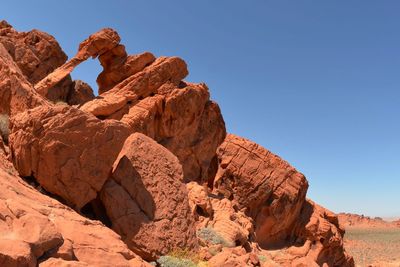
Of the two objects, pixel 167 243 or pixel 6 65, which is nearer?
pixel 167 243

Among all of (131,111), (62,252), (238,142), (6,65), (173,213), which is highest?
(238,142)

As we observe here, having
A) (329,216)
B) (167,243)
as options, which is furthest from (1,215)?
(329,216)

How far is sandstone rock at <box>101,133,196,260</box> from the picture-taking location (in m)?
10.5

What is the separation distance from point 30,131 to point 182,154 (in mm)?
13346

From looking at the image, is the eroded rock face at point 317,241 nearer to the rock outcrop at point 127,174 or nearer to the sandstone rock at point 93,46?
the rock outcrop at point 127,174

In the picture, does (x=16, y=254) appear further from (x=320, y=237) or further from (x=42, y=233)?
(x=320, y=237)

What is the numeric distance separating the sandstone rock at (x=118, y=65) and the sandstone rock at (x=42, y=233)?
45.1ft

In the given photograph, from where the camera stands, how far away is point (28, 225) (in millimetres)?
6148

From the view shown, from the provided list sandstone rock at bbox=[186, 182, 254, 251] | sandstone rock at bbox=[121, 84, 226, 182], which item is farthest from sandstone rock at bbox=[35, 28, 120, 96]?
sandstone rock at bbox=[186, 182, 254, 251]

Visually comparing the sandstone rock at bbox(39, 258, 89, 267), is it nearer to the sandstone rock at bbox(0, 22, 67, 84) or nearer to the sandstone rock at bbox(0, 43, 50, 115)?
the sandstone rock at bbox(0, 43, 50, 115)

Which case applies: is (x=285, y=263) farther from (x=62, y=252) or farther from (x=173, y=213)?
(x=62, y=252)

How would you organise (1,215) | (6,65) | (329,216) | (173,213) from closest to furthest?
(1,215) < (173,213) < (6,65) < (329,216)

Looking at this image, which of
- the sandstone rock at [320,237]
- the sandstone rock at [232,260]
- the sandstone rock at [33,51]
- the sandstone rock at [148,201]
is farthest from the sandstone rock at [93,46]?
the sandstone rock at [320,237]

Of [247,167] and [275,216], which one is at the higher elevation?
[247,167]
